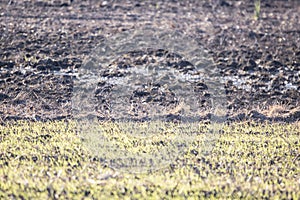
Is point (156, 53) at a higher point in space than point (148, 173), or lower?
higher

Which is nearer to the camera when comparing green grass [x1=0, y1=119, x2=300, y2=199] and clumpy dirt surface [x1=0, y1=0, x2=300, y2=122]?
green grass [x1=0, y1=119, x2=300, y2=199]

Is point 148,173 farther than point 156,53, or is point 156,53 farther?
point 156,53

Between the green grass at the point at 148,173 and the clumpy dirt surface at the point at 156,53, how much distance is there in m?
0.68

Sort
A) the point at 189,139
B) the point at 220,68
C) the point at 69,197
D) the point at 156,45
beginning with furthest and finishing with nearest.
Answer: the point at 156,45 < the point at 220,68 < the point at 189,139 < the point at 69,197

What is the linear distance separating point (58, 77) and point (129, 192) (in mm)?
3421

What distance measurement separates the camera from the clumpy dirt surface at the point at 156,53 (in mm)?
7551

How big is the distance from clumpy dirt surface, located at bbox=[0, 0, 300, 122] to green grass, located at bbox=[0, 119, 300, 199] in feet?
2.23

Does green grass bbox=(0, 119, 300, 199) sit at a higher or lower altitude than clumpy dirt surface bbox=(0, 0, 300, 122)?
lower

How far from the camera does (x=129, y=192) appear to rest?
17.2 ft

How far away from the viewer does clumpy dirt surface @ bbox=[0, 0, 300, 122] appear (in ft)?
24.8

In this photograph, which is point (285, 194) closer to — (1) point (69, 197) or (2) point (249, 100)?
(1) point (69, 197)

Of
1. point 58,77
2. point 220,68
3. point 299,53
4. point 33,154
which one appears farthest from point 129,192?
point 299,53

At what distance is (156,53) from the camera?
916 centimetres

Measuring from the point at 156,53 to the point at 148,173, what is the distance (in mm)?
3859
